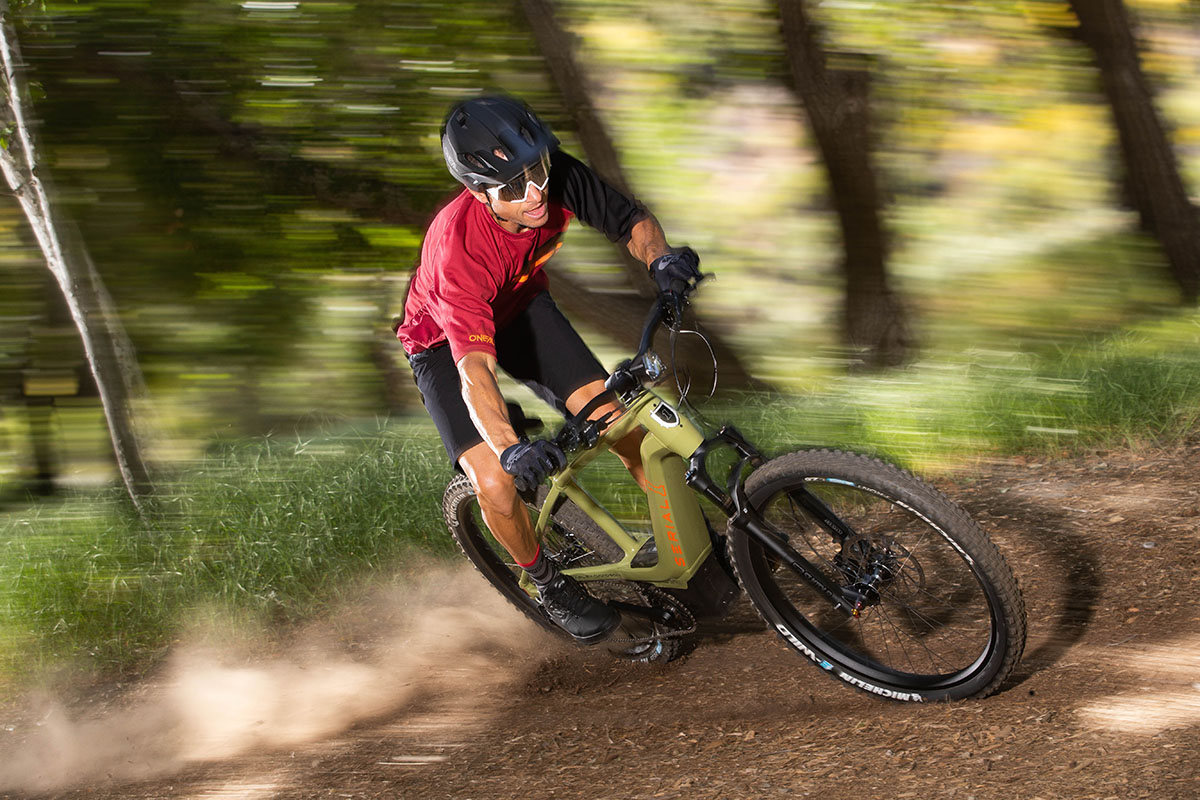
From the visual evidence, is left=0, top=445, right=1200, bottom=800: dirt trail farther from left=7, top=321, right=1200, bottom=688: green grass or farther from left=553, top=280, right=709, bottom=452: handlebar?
left=553, top=280, right=709, bottom=452: handlebar

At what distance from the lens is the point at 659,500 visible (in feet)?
11.6

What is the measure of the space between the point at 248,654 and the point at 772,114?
5.29 metres

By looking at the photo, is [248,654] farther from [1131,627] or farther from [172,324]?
[1131,627]

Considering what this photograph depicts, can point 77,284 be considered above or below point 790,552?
below

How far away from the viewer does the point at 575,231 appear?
284 inches

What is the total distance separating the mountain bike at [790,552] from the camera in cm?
308

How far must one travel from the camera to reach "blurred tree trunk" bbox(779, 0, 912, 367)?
21.6 feet

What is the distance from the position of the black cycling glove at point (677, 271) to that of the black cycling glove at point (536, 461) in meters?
0.69

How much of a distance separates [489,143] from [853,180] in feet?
13.7

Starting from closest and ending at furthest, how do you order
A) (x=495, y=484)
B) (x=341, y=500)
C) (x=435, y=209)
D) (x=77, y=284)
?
(x=495, y=484) → (x=341, y=500) → (x=77, y=284) → (x=435, y=209)

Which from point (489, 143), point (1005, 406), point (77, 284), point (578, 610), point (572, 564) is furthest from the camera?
point (77, 284)

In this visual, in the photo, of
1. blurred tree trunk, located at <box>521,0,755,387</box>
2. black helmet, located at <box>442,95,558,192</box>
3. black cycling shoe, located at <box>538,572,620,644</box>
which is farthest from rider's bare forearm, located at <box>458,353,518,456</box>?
Answer: blurred tree trunk, located at <box>521,0,755,387</box>

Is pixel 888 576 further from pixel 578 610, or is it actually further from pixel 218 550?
pixel 218 550

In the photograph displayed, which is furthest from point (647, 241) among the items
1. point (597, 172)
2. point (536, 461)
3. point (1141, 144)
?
point (1141, 144)
